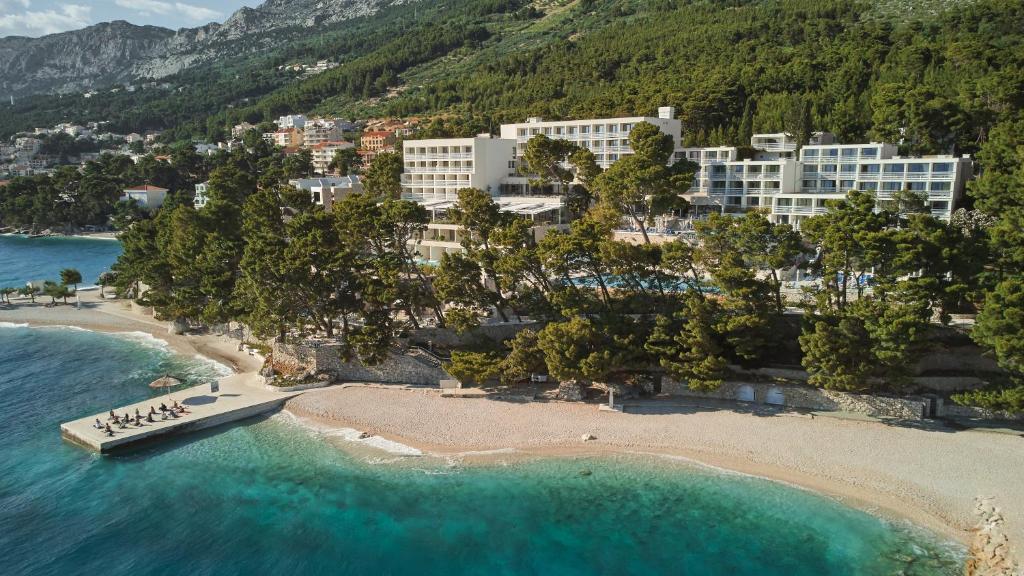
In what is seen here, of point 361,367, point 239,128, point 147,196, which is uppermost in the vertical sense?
point 239,128

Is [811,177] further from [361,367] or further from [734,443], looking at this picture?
[361,367]

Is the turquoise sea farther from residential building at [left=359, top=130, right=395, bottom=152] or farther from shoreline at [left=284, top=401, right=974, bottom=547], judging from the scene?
residential building at [left=359, top=130, right=395, bottom=152]

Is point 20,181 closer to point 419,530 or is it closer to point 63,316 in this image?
point 63,316

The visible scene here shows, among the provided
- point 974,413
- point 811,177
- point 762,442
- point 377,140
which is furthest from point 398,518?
point 377,140

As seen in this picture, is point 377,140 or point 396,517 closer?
point 396,517

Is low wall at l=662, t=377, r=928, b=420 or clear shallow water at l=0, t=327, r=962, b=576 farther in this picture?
low wall at l=662, t=377, r=928, b=420

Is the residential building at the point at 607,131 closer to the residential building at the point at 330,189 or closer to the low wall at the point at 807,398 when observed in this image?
the residential building at the point at 330,189

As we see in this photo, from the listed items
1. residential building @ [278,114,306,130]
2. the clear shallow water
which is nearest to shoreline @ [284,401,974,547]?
the clear shallow water
